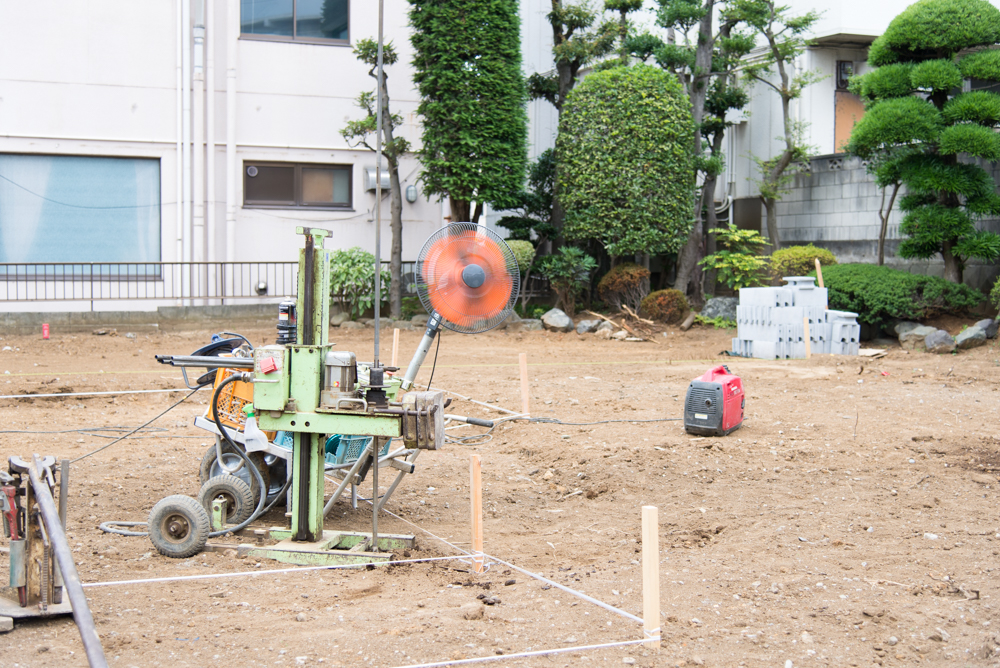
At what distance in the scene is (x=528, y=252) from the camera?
56.9ft

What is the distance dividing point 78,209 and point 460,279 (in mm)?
13410

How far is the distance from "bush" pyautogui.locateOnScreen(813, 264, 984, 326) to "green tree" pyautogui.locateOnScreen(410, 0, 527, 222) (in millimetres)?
6083

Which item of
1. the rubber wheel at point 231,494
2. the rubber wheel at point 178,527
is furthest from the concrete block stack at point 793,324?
the rubber wheel at point 178,527

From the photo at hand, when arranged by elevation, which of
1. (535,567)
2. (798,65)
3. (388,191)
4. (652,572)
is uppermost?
(798,65)

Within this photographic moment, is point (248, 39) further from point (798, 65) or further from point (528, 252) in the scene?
point (798, 65)

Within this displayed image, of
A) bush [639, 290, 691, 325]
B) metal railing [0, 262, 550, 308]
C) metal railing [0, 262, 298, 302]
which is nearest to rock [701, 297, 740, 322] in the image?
bush [639, 290, 691, 325]

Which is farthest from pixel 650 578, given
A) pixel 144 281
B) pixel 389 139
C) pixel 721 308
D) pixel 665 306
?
pixel 144 281

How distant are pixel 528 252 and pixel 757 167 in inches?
243

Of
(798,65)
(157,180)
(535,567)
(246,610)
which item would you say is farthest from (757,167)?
(246,610)

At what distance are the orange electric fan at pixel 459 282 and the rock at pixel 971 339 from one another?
1002cm

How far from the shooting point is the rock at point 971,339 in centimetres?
1316

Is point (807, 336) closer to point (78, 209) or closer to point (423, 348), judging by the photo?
point (423, 348)

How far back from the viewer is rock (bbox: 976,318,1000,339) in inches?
527

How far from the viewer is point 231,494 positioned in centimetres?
575
